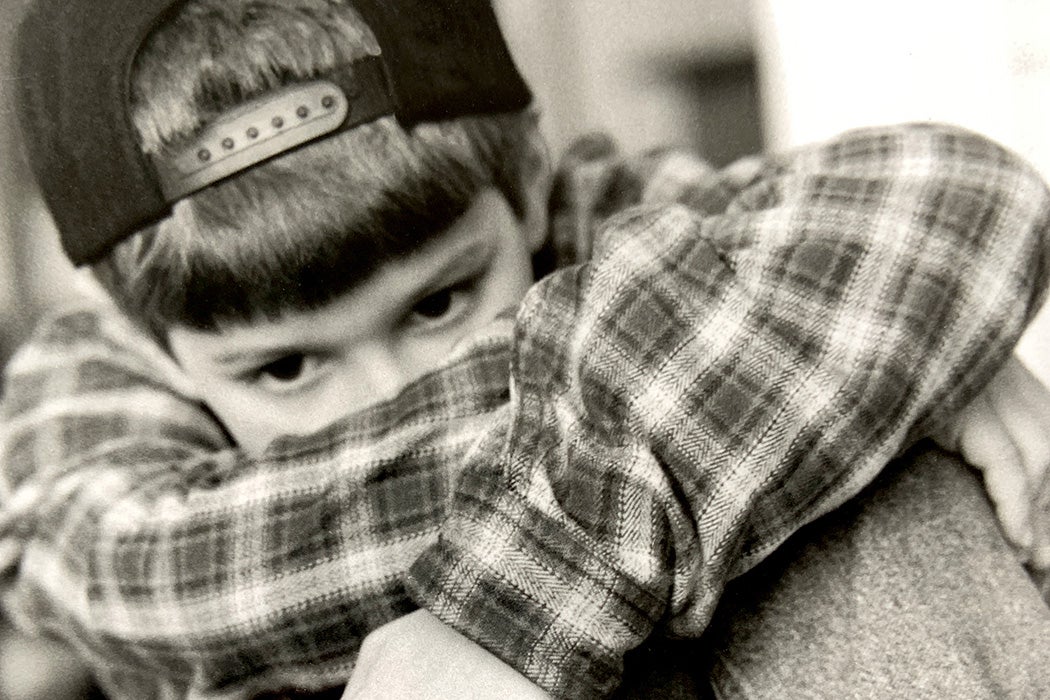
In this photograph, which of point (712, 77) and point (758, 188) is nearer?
point (758, 188)

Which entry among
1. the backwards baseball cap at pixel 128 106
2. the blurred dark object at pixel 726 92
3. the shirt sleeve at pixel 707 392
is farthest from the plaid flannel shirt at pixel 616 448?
the blurred dark object at pixel 726 92

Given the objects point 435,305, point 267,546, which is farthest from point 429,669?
point 435,305

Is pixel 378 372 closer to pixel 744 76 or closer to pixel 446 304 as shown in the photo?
pixel 446 304

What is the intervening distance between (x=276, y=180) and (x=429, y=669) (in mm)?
197

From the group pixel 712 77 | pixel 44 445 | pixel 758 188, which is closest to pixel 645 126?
pixel 712 77

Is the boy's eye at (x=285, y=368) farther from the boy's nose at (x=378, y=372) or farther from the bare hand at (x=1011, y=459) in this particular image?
the bare hand at (x=1011, y=459)

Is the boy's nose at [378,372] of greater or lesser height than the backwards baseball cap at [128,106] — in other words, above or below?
below

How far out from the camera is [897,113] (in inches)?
19.5

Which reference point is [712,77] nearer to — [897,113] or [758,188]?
[897,113]

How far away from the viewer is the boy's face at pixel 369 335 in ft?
1.32

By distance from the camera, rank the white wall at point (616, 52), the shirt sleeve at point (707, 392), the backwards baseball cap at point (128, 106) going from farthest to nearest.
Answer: the white wall at point (616, 52) < the backwards baseball cap at point (128, 106) < the shirt sleeve at point (707, 392)

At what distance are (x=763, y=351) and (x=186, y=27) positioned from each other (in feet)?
0.84

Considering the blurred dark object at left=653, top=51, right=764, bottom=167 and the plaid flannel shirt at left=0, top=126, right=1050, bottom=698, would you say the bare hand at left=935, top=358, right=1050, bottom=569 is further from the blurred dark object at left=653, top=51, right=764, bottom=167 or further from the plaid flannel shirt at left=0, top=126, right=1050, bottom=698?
the blurred dark object at left=653, top=51, right=764, bottom=167

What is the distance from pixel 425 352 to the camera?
1.36 ft
